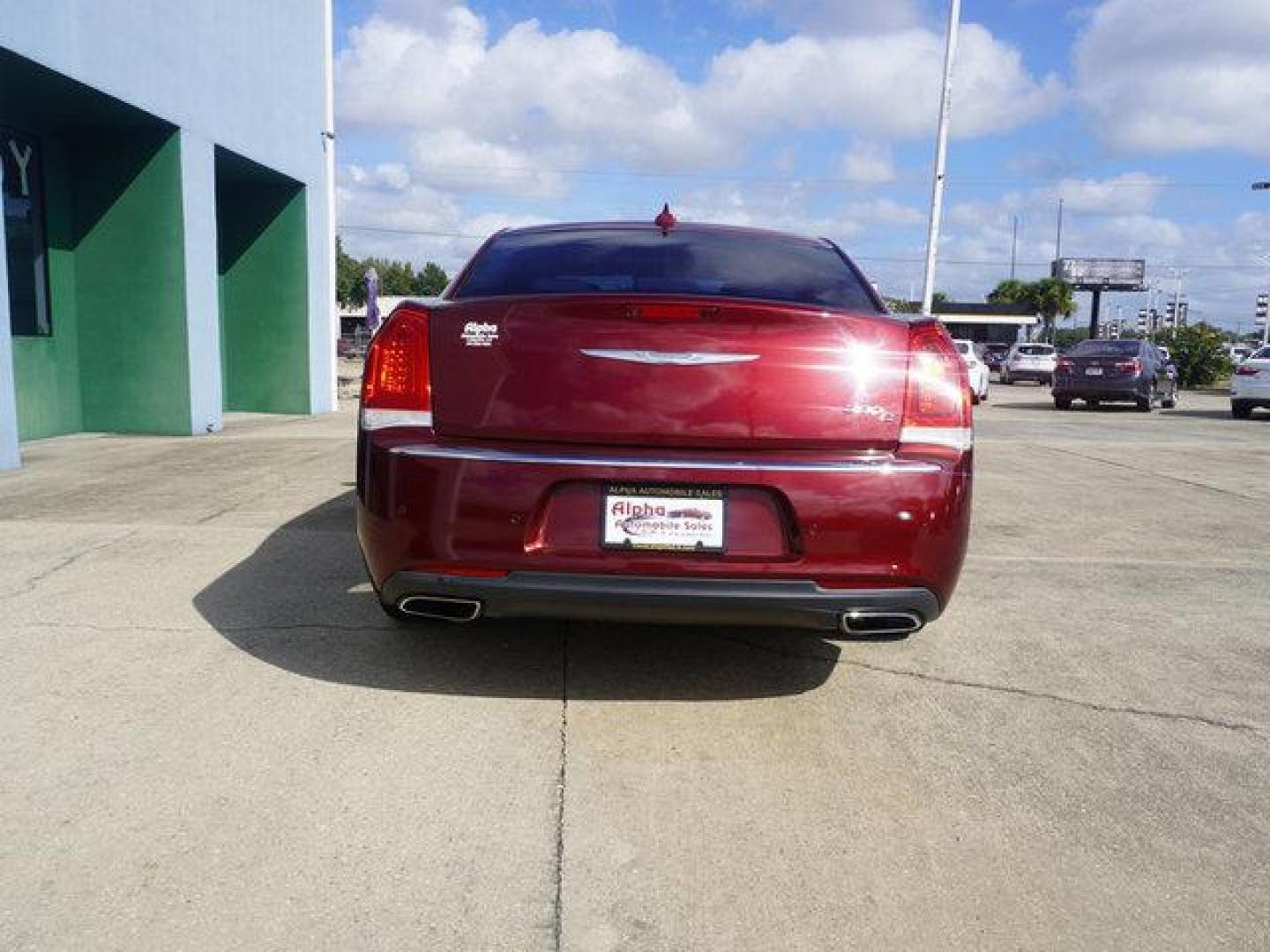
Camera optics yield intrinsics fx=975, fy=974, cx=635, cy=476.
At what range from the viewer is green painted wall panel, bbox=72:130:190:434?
1020 cm

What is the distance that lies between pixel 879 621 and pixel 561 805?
1.08 metres

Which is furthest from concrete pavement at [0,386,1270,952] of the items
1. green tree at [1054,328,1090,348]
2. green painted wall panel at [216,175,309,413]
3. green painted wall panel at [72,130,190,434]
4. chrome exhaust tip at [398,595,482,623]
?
green tree at [1054,328,1090,348]

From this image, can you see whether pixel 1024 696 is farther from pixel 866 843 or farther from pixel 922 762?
pixel 866 843

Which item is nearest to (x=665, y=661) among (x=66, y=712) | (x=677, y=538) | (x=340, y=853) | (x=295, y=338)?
(x=677, y=538)

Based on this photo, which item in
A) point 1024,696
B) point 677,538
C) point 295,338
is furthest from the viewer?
point 295,338

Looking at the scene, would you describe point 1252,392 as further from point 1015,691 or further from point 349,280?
point 349,280

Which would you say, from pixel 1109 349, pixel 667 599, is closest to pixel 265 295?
pixel 667 599

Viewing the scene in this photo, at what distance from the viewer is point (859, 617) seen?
285 cm

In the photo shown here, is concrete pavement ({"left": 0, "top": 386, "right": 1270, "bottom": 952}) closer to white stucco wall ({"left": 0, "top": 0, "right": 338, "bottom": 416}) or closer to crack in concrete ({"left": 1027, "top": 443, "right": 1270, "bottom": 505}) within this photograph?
crack in concrete ({"left": 1027, "top": 443, "right": 1270, "bottom": 505})

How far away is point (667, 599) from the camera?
278 centimetres

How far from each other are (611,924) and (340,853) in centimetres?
68

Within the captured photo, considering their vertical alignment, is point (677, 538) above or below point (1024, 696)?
above

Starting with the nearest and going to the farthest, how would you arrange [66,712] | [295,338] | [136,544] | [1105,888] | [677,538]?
[1105,888], [677,538], [66,712], [136,544], [295,338]

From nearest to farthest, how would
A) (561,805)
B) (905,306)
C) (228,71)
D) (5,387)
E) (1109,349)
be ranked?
(561,805)
(5,387)
(228,71)
(1109,349)
(905,306)
